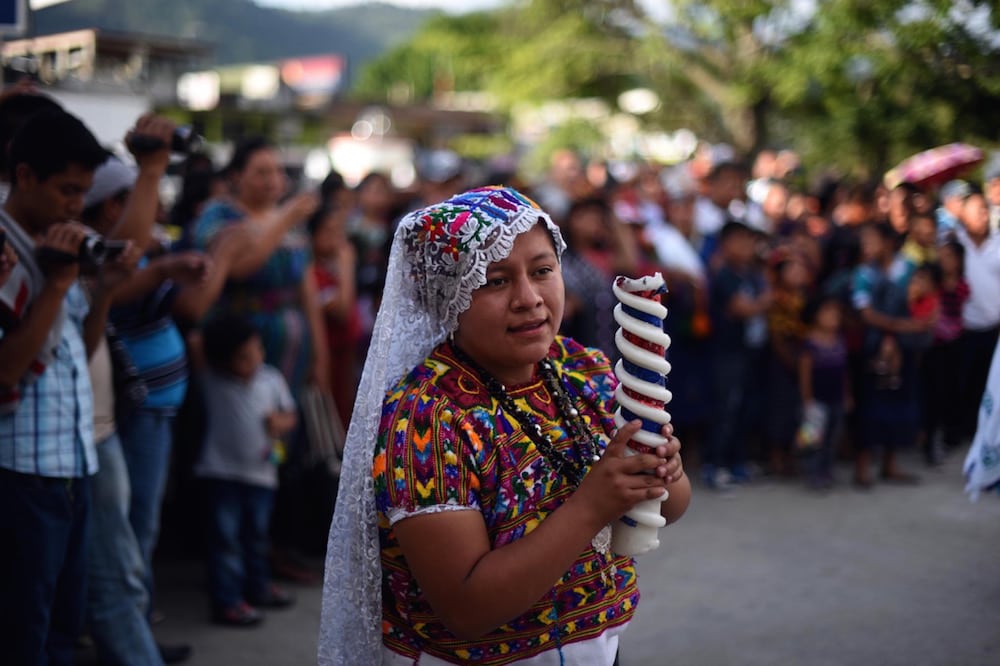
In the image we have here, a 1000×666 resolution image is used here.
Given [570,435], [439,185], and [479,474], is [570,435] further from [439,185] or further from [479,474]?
[439,185]

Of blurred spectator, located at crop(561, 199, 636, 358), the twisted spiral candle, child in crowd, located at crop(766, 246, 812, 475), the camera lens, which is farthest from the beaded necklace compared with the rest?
child in crowd, located at crop(766, 246, 812, 475)

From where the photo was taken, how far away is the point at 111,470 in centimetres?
356

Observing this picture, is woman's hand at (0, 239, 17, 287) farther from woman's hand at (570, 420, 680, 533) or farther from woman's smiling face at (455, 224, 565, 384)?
woman's hand at (570, 420, 680, 533)

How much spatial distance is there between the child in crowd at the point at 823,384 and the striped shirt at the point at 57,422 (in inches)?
220

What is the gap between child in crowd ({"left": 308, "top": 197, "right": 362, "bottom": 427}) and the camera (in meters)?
6.02

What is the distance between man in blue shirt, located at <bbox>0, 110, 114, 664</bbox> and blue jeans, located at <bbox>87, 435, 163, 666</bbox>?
31 cm

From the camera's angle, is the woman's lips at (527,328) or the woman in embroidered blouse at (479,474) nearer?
the woman in embroidered blouse at (479,474)

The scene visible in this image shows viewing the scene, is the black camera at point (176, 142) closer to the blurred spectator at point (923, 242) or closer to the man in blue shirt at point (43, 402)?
the man in blue shirt at point (43, 402)

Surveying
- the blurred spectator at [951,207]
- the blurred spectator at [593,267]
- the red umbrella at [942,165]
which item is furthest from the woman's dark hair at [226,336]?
the red umbrella at [942,165]

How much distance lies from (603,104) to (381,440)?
21.8 meters

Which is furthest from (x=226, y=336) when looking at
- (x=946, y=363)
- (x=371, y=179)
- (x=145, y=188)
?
(x=946, y=363)

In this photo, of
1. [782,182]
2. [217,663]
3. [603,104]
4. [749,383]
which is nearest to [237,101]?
[603,104]

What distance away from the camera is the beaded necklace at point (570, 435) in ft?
7.21

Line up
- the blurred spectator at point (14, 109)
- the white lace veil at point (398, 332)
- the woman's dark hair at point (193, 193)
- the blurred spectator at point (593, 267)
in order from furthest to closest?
1. the blurred spectator at point (593, 267)
2. the woman's dark hair at point (193, 193)
3. the blurred spectator at point (14, 109)
4. the white lace veil at point (398, 332)
